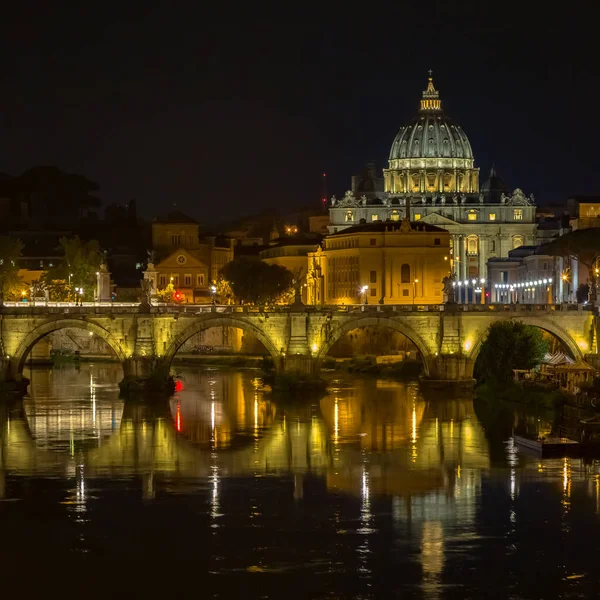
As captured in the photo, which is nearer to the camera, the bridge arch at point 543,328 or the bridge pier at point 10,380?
the bridge pier at point 10,380

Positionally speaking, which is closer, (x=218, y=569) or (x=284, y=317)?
(x=218, y=569)

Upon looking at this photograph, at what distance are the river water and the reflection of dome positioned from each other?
118 m

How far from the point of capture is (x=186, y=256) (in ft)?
360

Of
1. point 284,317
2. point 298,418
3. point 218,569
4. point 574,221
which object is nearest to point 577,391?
point 298,418

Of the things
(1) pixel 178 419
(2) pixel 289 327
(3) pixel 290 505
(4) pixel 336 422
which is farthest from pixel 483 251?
(3) pixel 290 505

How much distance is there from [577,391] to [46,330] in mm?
21487

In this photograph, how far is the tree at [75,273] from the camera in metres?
90.6

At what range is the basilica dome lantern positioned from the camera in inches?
6777

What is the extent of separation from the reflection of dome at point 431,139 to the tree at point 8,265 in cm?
8368

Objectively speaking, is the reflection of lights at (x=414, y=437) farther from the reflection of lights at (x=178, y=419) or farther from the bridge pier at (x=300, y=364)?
the reflection of lights at (x=178, y=419)

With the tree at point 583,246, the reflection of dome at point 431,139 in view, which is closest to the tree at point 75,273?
the tree at point 583,246

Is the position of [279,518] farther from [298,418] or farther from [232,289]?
[232,289]

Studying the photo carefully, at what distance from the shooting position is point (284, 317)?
64.2 metres

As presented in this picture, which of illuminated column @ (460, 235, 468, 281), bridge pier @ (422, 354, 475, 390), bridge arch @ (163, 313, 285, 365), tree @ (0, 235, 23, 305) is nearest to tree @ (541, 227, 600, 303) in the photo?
bridge pier @ (422, 354, 475, 390)
